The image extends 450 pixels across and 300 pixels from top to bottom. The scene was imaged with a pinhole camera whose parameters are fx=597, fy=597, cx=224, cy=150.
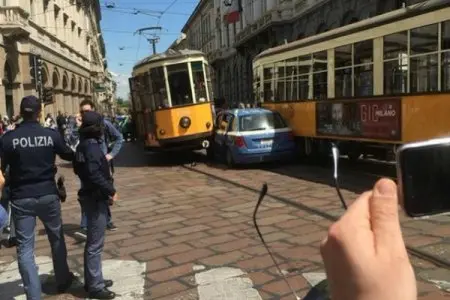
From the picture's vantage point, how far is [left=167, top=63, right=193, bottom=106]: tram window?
52.2 feet

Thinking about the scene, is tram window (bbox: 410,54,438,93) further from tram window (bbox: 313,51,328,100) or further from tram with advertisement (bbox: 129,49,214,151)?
tram with advertisement (bbox: 129,49,214,151)

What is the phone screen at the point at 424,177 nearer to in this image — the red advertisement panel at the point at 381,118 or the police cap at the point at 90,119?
the police cap at the point at 90,119

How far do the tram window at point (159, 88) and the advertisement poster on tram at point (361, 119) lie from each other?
14.2 ft

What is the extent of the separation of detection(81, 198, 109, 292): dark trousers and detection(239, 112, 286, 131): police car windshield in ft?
30.9

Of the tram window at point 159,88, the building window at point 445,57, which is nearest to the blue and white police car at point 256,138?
the tram window at point 159,88

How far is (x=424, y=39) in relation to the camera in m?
9.95

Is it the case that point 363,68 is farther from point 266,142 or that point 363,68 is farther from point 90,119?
point 90,119

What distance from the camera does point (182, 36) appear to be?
8406cm

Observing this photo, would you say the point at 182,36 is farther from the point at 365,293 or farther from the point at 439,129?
the point at 365,293

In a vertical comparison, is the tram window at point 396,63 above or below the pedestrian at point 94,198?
above

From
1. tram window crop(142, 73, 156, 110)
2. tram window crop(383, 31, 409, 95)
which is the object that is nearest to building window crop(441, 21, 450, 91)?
tram window crop(383, 31, 409, 95)

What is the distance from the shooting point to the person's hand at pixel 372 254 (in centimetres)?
96

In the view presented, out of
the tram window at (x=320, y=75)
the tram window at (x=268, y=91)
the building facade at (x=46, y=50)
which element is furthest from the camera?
the building facade at (x=46, y=50)

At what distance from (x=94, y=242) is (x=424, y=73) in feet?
22.7
